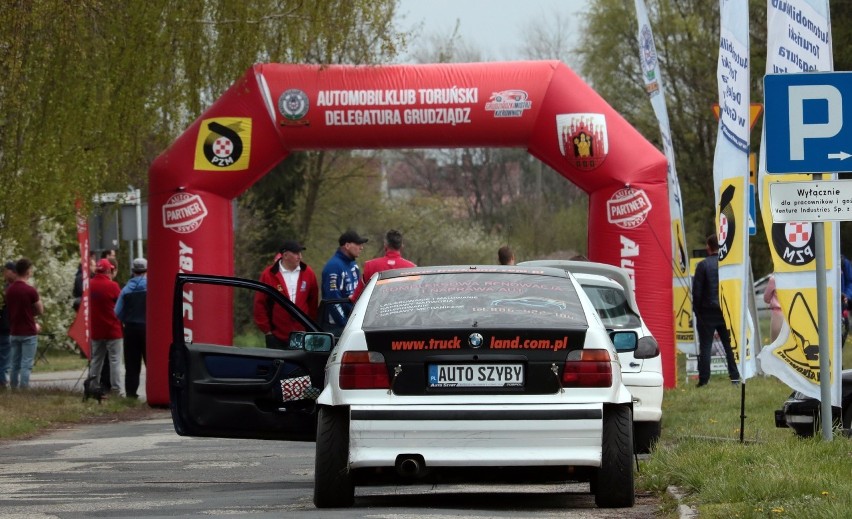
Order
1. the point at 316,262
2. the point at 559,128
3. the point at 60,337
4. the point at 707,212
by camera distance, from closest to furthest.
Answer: the point at 559,128 < the point at 60,337 < the point at 707,212 < the point at 316,262

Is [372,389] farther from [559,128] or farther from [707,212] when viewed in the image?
[707,212]

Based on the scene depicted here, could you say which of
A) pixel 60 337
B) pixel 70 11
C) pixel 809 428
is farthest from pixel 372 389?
pixel 60 337

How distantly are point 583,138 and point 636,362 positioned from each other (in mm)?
7068

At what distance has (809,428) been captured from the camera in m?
12.2

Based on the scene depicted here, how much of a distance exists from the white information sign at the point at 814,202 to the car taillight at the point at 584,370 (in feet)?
7.87

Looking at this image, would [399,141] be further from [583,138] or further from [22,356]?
[22,356]

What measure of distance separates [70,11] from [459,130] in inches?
185

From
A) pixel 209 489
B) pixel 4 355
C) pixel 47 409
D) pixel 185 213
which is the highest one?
pixel 185 213

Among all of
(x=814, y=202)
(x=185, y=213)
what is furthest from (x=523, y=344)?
(x=185, y=213)

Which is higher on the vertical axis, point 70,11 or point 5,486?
point 70,11

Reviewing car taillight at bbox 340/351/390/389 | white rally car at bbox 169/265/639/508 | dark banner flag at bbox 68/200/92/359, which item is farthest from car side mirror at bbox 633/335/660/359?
dark banner flag at bbox 68/200/92/359

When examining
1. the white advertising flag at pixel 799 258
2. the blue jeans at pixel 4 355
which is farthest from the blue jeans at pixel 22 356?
the white advertising flag at pixel 799 258

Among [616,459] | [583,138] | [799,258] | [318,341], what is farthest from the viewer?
[583,138]

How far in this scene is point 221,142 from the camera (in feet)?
64.5
